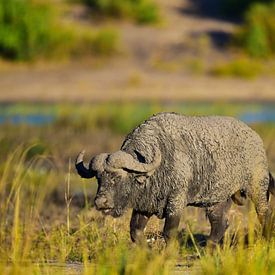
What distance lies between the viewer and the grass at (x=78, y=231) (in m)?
7.73

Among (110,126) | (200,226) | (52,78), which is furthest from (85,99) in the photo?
(200,226)

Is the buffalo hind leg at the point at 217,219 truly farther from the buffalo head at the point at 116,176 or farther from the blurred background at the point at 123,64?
the blurred background at the point at 123,64

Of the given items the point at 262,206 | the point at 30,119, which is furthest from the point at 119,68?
the point at 262,206

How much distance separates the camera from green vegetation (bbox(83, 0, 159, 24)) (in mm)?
43031

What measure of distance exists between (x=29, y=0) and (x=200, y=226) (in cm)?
2974

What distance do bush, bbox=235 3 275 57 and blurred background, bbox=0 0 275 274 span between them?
41 millimetres

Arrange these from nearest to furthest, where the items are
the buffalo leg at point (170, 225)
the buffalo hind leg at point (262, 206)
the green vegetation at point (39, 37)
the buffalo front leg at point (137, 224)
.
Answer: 1. the buffalo leg at point (170, 225)
2. the buffalo front leg at point (137, 224)
3. the buffalo hind leg at point (262, 206)
4. the green vegetation at point (39, 37)

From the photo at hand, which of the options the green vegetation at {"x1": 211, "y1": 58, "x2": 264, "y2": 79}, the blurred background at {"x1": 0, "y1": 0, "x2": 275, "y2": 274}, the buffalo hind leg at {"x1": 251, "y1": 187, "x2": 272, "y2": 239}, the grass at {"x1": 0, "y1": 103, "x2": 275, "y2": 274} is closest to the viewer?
the grass at {"x1": 0, "y1": 103, "x2": 275, "y2": 274}

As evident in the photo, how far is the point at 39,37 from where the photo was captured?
3812 cm

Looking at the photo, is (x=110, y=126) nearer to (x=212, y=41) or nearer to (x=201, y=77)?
(x=201, y=77)

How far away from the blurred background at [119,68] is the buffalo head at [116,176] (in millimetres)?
6976

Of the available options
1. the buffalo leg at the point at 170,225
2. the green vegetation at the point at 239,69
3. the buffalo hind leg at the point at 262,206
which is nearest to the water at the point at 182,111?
the green vegetation at the point at 239,69

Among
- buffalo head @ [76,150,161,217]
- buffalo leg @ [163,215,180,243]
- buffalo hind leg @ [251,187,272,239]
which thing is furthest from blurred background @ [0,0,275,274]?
buffalo head @ [76,150,161,217]

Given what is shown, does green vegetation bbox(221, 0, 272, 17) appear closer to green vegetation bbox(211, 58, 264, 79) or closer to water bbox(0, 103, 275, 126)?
green vegetation bbox(211, 58, 264, 79)
